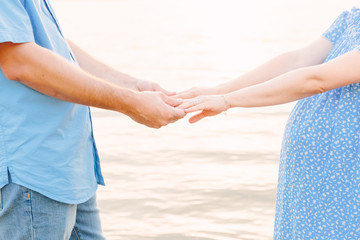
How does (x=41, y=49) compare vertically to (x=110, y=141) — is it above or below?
above

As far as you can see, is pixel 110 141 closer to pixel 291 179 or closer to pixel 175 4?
pixel 291 179

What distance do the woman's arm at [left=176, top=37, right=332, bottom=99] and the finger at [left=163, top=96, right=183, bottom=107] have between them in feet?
0.53

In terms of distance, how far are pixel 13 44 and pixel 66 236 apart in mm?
737

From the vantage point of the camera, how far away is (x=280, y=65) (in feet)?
10.0

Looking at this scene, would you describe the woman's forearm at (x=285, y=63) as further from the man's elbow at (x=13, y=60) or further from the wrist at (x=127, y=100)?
the man's elbow at (x=13, y=60)

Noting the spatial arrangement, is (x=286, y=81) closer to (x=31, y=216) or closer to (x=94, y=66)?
(x=94, y=66)

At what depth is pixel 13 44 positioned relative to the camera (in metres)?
2.19

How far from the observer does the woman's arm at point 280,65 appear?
115 inches

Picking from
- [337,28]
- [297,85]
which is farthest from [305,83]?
[337,28]

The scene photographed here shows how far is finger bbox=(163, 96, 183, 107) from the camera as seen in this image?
9.73 feet

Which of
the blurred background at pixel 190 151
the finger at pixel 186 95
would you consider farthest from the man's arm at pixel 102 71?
the blurred background at pixel 190 151

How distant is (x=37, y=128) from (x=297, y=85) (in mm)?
1052

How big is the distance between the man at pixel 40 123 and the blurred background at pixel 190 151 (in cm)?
229

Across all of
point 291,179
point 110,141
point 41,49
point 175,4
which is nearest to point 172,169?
point 110,141
